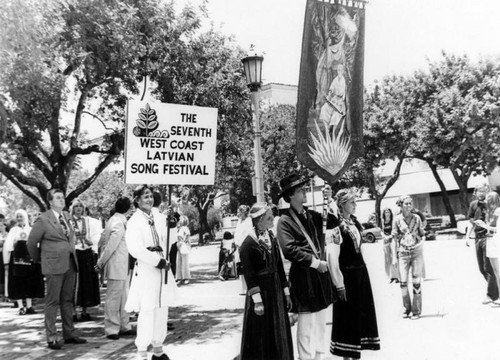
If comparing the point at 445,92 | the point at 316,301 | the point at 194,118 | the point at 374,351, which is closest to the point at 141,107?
the point at 194,118

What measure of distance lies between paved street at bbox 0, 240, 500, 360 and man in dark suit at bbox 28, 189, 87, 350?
1.07ft

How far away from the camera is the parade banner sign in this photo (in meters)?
6.42

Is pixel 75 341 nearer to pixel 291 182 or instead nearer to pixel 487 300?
pixel 291 182

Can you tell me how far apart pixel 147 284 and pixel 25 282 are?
215 inches

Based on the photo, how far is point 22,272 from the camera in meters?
10.5

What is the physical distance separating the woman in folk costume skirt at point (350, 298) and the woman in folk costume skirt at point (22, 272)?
7.04 m

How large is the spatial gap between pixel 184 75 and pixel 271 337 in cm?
992

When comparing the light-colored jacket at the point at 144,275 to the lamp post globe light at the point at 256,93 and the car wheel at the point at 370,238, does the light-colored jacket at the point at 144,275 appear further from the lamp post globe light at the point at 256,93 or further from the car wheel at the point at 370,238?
the car wheel at the point at 370,238

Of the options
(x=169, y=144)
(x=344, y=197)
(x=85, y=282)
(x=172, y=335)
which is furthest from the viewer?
(x=85, y=282)

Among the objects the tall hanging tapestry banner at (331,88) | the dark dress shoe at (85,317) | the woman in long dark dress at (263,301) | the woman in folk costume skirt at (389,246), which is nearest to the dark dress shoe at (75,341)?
the dark dress shoe at (85,317)

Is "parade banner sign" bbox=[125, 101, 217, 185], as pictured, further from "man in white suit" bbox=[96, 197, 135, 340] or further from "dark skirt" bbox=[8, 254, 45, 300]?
"dark skirt" bbox=[8, 254, 45, 300]

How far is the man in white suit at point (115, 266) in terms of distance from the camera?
25.1ft

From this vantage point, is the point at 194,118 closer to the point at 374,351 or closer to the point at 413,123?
the point at 374,351

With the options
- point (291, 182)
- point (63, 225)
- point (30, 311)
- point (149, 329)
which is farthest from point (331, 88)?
point (30, 311)
